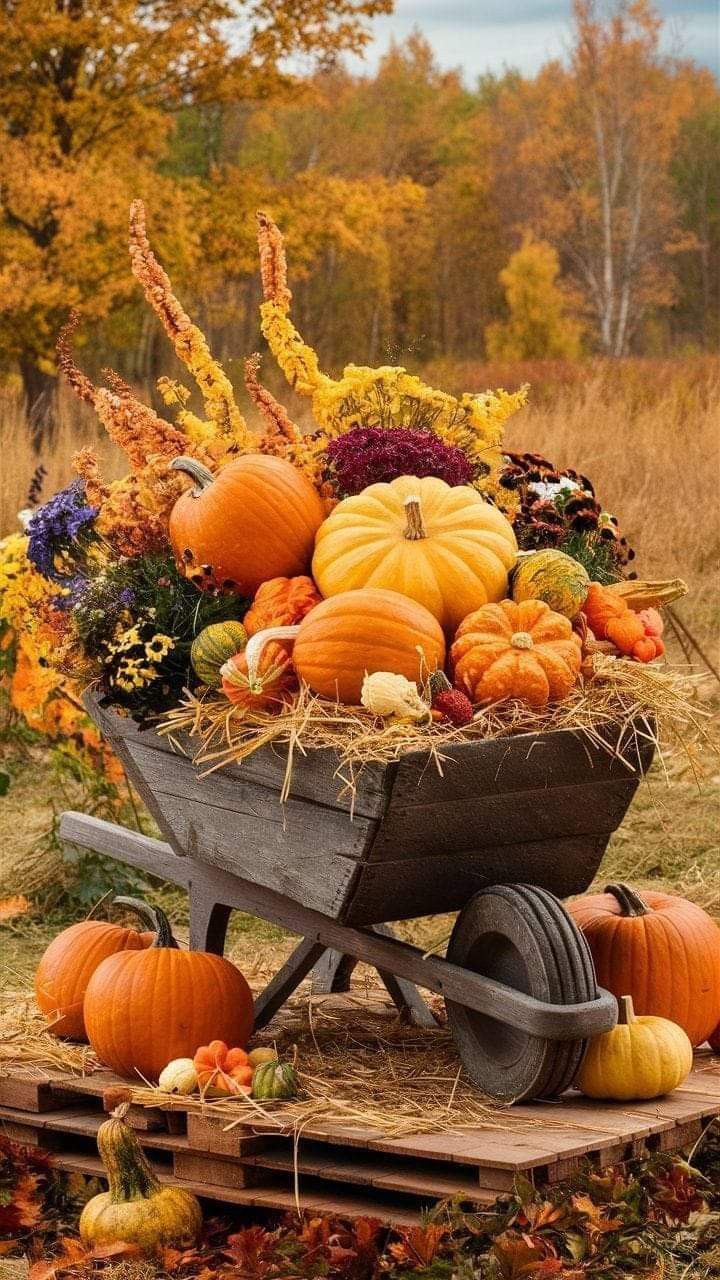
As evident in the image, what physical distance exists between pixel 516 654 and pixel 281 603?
465 millimetres

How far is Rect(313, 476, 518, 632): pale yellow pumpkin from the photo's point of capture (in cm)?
288

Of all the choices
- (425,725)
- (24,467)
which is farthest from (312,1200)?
(24,467)

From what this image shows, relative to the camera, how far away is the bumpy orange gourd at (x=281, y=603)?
291cm

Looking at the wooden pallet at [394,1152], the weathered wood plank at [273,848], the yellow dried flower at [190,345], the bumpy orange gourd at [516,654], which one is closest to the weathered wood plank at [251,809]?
the weathered wood plank at [273,848]

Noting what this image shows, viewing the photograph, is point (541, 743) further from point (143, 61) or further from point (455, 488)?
point (143, 61)

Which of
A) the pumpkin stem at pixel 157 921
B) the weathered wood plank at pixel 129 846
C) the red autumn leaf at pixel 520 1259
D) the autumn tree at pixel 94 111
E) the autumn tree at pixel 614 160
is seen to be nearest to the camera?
the red autumn leaf at pixel 520 1259

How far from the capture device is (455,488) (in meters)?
3.06

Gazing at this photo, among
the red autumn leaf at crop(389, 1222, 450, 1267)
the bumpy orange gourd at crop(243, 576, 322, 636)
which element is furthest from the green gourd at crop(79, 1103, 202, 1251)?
the bumpy orange gourd at crop(243, 576, 322, 636)

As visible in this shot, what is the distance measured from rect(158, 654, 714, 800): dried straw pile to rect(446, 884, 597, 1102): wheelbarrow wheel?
0.30 m

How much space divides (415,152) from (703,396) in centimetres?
2795

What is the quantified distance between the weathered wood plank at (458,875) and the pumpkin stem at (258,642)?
392 millimetres

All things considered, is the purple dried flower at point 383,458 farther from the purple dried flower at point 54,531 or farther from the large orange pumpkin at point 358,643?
the purple dried flower at point 54,531

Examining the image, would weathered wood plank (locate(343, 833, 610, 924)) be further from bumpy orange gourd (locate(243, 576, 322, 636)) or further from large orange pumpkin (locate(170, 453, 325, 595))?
large orange pumpkin (locate(170, 453, 325, 595))

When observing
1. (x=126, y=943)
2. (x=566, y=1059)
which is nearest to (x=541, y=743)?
→ (x=566, y=1059)
